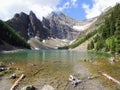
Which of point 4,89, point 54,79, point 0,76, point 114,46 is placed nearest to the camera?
point 4,89

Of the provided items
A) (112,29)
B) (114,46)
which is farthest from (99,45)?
(114,46)

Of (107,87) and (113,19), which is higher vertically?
(113,19)

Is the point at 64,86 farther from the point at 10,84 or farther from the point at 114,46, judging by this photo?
the point at 114,46

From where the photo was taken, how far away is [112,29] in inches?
6654

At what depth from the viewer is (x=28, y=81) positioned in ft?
133

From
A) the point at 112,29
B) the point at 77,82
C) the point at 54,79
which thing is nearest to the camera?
the point at 77,82

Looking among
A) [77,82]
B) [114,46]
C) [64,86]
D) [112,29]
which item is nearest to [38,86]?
[64,86]

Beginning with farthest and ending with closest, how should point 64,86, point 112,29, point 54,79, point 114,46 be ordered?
point 112,29
point 114,46
point 54,79
point 64,86

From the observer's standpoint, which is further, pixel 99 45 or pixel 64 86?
pixel 99 45

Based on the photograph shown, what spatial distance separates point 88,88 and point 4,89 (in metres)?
12.0

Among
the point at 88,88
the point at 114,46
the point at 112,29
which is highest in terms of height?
the point at 112,29

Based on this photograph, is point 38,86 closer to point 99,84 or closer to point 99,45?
point 99,84

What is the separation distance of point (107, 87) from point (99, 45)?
142m

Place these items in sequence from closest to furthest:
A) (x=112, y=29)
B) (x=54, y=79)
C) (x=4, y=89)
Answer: (x=4, y=89)
(x=54, y=79)
(x=112, y=29)
